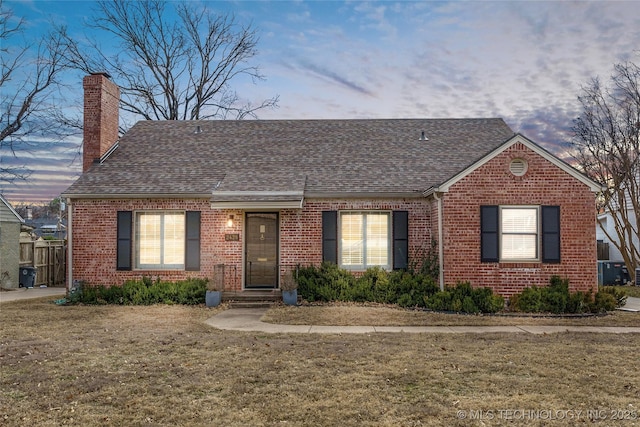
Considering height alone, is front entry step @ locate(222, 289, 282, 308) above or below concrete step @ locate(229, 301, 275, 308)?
above

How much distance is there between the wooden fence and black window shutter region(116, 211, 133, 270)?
7.18 metres

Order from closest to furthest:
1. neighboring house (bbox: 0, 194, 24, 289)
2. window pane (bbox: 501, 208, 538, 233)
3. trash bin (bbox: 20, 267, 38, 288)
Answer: window pane (bbox: 501, 208, 538, 233) < neighboring house (bbox: 0, 194, 24, 289) < trash bin (bbox: 20, 267, 38, 288)

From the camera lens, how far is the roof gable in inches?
475

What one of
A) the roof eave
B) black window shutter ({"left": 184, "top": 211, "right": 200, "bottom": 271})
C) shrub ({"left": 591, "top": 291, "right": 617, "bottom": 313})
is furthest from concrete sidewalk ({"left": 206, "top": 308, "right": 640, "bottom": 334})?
the roof eave

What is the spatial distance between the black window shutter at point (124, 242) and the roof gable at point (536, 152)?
28.1 ft

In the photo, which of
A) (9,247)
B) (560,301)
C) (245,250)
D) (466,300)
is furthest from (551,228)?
(9,247)

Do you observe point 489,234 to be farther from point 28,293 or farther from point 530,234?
point 28,293

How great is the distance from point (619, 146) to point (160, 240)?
1829cm

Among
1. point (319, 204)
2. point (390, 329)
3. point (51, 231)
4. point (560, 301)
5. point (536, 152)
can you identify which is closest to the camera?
point (390, 329)

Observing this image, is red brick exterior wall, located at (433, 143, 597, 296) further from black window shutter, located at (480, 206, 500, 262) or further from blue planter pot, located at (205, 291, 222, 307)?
blue planter pot, located at (205, 291, 222, 307)

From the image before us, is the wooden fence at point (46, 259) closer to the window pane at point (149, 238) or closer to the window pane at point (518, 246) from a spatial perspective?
the window pane at point (149, 238)

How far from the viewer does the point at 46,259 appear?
64.5 ft

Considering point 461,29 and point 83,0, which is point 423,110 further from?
point 83,0

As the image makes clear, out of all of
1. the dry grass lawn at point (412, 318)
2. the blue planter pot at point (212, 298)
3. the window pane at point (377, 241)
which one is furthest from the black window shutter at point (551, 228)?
the blue planter pot at point (212, 298)
